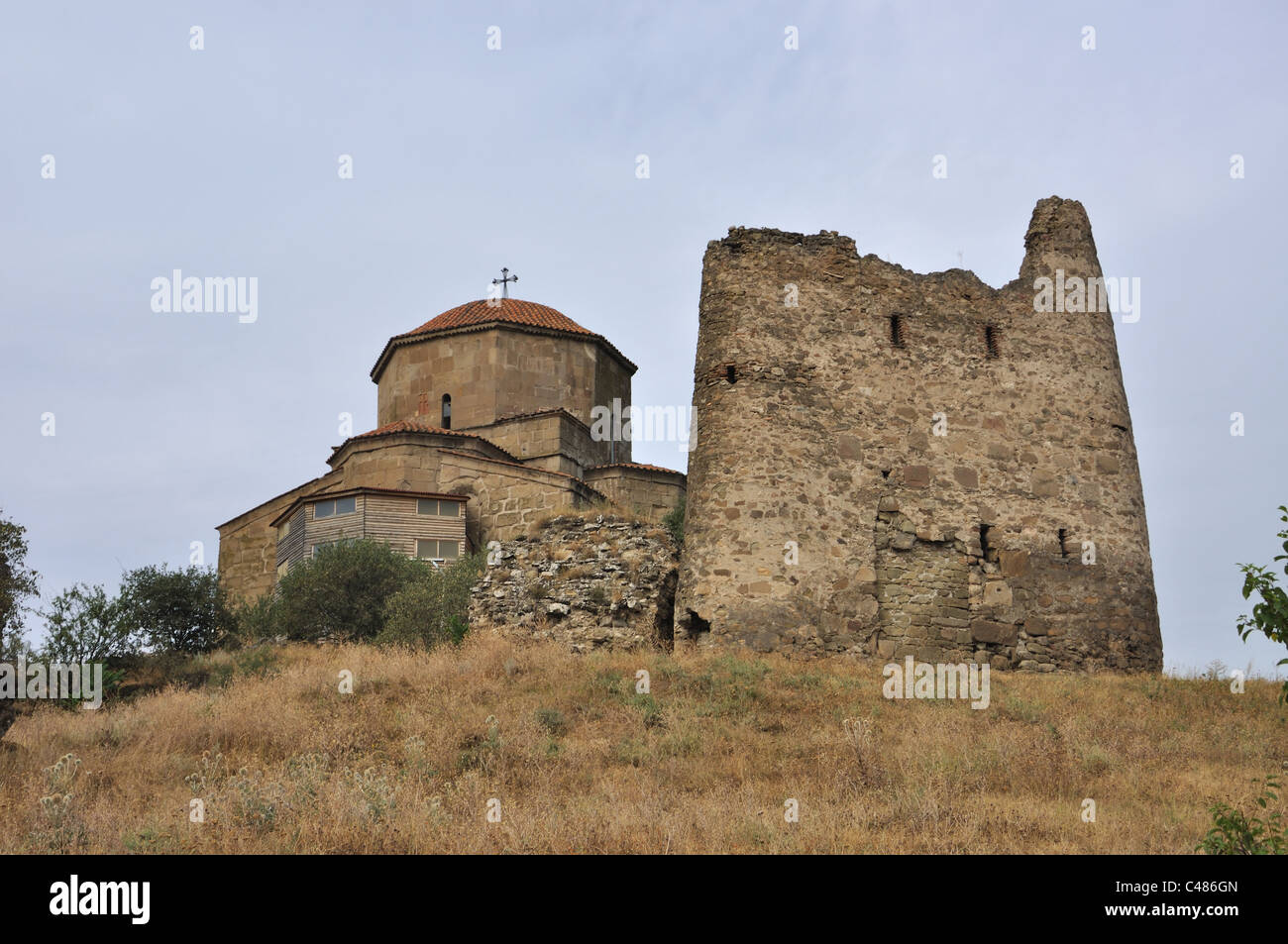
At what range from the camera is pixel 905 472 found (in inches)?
654

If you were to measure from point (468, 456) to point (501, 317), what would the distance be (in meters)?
6.36

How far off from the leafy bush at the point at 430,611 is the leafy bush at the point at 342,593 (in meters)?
0.59

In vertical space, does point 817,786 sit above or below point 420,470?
below

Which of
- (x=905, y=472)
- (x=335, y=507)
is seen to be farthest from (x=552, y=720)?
(x=335, y=507)

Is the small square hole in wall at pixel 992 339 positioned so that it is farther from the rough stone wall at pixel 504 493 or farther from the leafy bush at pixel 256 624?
the leafy bush at pixel 256 624

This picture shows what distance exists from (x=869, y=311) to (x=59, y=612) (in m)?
14.3

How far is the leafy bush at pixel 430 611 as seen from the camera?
1786cm

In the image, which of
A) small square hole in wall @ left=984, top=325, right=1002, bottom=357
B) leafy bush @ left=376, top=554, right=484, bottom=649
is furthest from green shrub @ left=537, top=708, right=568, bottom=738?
small square hole in wall @ left=984, top=325, right=1002, bottom=357

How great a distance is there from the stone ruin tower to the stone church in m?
10.7

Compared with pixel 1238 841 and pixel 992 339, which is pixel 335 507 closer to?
pixel 992 339

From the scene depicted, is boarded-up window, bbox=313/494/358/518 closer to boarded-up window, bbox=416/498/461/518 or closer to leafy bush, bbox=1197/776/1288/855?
boarded-up window, bbox=416/498/461/518
